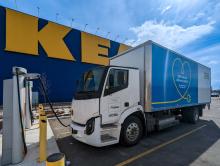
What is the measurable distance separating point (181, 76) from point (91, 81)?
482 centimetres

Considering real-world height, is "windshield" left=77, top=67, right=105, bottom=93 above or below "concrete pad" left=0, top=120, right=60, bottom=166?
above

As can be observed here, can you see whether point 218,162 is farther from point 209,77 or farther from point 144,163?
point 209,77

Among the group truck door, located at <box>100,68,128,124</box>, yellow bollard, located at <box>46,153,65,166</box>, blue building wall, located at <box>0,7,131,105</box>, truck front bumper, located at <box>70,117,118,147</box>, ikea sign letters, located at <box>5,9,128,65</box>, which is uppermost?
ikea sign letters, located at <box>5,9,128,65</box>

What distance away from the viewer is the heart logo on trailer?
755cm

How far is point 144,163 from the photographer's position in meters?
4.32

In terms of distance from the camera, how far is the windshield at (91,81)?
5047mm

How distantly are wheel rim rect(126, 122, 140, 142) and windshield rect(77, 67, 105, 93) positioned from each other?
5.55ft

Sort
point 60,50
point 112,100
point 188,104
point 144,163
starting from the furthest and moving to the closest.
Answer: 1. point 60,50
2. point 188,104
3. point 112,100
4. point 144,163

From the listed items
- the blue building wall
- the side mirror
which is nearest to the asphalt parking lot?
the side mirror

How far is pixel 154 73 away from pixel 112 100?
81.0 inches

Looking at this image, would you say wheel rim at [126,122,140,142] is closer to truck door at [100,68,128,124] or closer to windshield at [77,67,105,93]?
truck door at [100,68,128,124]

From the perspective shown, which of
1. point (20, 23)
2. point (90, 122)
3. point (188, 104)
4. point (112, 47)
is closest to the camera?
point (90, 122)

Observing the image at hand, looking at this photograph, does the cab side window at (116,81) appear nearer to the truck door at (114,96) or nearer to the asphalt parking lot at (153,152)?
the truck door at (114,96)

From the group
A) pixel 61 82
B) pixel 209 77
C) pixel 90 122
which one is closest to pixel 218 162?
pixel 90 122
